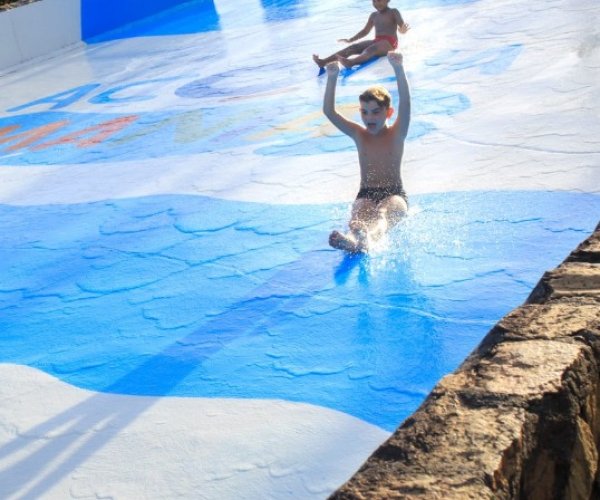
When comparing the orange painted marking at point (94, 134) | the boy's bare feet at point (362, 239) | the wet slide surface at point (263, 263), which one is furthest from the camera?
the orange painted marking at point (94, 134)

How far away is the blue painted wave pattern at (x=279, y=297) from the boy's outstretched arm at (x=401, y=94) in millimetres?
591

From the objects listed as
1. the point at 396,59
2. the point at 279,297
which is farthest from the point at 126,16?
the point at 279,297

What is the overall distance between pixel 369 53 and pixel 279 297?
5.48 meters

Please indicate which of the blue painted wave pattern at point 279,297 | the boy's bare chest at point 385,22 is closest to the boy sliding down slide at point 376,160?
the blue painted wave pattern at point 279,297

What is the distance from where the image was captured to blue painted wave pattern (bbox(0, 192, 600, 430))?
383 centimetres

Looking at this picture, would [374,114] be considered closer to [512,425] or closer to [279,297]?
[279,297]

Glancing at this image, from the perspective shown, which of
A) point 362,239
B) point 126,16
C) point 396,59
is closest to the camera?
point 396,59

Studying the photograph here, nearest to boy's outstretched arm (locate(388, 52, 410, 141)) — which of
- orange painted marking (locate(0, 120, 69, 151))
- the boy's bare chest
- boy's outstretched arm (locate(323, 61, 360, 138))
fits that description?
boy's outstretched arm (locate(323, 61, 360, 138))

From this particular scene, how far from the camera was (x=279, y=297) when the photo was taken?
455cm

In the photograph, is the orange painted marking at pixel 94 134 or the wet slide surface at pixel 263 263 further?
the orange painted marking at pixel 94 134

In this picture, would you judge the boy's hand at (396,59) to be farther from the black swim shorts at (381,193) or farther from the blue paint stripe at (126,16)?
the blue paint stripe at (126,16)

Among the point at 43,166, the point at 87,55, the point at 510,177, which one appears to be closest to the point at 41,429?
the point at 510,177

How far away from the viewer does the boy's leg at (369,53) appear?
30.5 feet

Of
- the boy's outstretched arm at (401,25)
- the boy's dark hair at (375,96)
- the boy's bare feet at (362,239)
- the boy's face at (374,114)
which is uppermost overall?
the boy's dark hair at (375,96)
